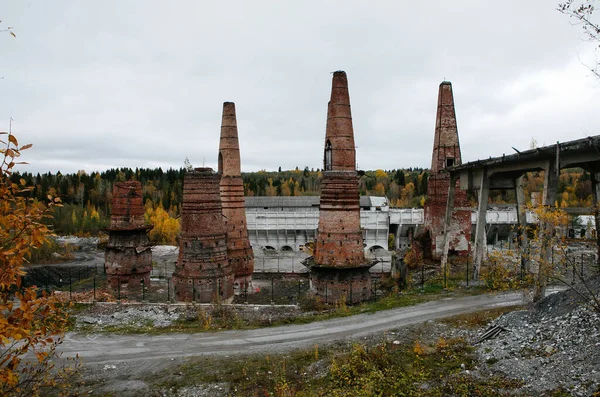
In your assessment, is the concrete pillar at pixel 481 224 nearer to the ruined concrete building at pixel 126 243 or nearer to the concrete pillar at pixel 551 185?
the concrete pillar at pixel 551 185

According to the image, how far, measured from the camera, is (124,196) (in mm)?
26062

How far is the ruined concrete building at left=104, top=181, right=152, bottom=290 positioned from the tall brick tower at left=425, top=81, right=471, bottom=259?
691 inches

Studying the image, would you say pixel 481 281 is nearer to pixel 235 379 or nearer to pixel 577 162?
pixel 577 162

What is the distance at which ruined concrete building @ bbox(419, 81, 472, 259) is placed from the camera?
974 inches

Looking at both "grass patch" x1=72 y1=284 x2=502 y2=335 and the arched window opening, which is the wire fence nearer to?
"grass patch" x1=72 y1=284 x2=502 y2=335

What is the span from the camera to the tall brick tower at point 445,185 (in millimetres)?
24734

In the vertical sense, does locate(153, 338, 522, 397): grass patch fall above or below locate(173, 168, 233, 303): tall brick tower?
below

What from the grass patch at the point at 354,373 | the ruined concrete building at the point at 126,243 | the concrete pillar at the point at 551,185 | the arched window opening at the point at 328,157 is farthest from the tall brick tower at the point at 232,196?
the concrete pillar at the point at 551,185

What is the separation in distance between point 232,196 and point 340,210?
801 centimetres

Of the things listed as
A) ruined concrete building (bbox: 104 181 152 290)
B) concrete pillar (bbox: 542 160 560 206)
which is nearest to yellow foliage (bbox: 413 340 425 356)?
concrete pillar (bbox: 542 160 560 206)

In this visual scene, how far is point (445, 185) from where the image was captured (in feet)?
82.1

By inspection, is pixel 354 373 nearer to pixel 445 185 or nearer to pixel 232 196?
pixel 232 196

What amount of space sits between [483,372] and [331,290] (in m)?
9.69

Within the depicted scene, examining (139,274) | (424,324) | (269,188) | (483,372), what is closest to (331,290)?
(424,324)
